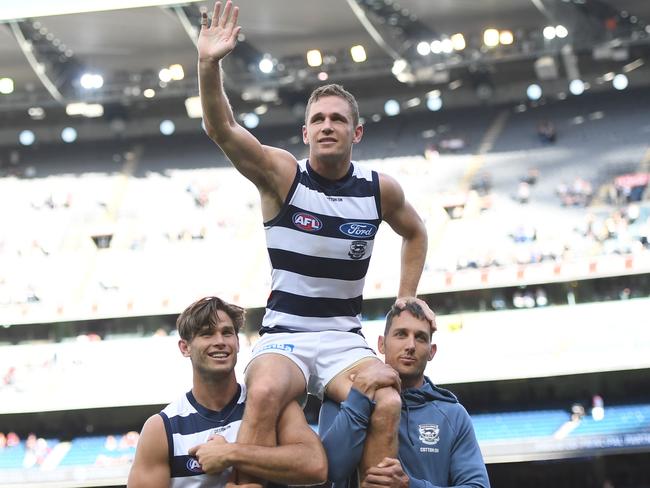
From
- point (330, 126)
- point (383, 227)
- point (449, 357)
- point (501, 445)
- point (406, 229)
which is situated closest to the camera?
point (330, 126)

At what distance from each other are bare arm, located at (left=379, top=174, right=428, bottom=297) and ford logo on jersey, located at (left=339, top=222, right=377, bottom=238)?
226mm

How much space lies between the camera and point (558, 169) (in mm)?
25625

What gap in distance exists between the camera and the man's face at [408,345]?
492 centimetres

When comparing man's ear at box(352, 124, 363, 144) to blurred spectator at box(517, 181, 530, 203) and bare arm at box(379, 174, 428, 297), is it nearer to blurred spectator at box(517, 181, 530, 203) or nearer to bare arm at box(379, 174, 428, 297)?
bare arm at box(379, 174, 428, 297)

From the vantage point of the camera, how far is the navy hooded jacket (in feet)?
15.3

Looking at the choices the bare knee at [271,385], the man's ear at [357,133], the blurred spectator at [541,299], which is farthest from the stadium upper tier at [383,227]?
the bare knee at [271,385]

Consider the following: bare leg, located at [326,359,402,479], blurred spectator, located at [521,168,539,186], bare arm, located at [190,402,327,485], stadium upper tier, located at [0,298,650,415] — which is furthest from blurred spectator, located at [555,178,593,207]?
bare arm, located at [190,402,327,485]

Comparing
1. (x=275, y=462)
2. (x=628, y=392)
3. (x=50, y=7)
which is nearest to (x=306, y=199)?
(x=275, y=462)

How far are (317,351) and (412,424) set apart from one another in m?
0.58

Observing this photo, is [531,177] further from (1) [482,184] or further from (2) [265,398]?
(2) [265,398]

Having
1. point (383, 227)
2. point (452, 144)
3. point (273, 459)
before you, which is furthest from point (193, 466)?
point (452, 144)

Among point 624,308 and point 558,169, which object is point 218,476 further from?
point 558,169

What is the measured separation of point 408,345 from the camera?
491 centimetres

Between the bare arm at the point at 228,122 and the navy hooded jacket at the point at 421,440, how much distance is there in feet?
3.62
